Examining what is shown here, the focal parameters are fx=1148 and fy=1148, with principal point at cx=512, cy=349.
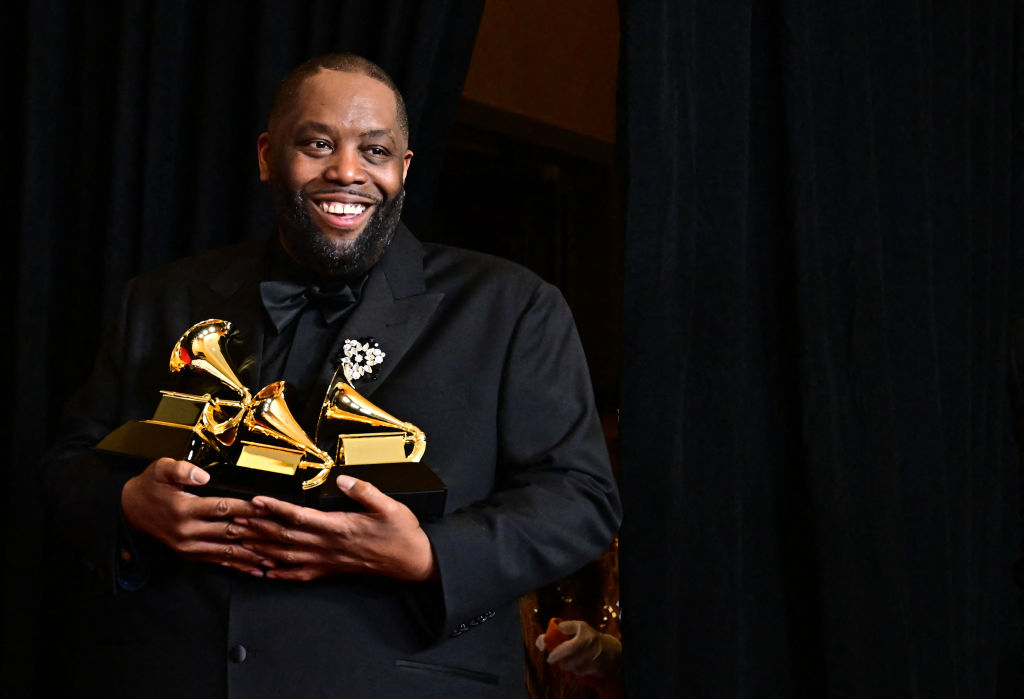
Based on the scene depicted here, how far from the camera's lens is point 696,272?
2486mm

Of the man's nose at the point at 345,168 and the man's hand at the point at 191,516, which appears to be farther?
the man's nose at the point at 345,168

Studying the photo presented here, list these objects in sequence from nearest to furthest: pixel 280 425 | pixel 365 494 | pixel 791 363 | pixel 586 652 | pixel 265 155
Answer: pixel 365 494 < pixel 280 425 < pixel 265 155 < pixel 586 652 < pixel 791 363

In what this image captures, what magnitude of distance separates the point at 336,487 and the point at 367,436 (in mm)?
92

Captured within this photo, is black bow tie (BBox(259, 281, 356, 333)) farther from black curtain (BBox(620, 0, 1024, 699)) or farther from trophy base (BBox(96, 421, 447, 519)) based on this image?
black curtain (BBox(620, 0, 1024, 699))

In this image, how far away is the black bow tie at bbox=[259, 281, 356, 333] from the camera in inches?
68.5

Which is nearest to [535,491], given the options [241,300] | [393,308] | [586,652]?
[393,308]

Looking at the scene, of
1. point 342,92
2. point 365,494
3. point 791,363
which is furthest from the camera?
point 791,363

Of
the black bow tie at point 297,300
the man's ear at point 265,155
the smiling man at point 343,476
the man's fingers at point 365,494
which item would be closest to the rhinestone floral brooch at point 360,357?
the smiling man at point 343,476

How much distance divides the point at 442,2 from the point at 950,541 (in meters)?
2.02

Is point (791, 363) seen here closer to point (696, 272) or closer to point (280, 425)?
point (696, 272)

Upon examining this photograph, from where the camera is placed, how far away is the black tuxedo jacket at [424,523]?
1524mm

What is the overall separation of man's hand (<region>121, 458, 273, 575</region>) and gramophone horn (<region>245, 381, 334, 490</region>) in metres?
0.10

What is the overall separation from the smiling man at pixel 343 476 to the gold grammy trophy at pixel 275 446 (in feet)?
0.12

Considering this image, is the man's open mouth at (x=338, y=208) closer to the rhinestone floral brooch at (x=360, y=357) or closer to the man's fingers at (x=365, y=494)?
the rhinestone floral brooch at (x=360, y=357)
